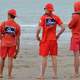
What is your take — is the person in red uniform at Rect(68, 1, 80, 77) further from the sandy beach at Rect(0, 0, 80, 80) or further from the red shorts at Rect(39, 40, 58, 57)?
the red shorts at Rect(39, 40, 58, 57)

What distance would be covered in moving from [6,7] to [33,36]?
252 cm

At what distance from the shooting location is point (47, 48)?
37.3ft

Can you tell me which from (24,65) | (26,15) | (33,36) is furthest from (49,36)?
(26,15)

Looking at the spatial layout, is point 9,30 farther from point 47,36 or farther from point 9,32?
point 47,36

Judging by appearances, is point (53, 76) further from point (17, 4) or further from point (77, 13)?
point (17, 4)

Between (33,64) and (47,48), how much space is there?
275 centimetres

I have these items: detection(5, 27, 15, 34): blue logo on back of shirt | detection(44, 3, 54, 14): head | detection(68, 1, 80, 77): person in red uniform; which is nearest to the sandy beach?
detection(68, 1, 80, 77): person in red uniform

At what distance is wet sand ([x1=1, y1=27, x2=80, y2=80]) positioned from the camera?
12.0 m

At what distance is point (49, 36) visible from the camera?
11422mm

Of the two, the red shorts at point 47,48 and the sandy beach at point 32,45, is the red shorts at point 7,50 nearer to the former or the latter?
the sandy beach at point 32,45

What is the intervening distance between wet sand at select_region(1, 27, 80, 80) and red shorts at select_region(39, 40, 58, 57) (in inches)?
23.3

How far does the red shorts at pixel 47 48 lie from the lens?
1135 cm

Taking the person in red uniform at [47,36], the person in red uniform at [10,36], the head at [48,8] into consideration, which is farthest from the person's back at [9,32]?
the head at [48,8]

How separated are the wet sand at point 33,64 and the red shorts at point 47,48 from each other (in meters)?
0.59
